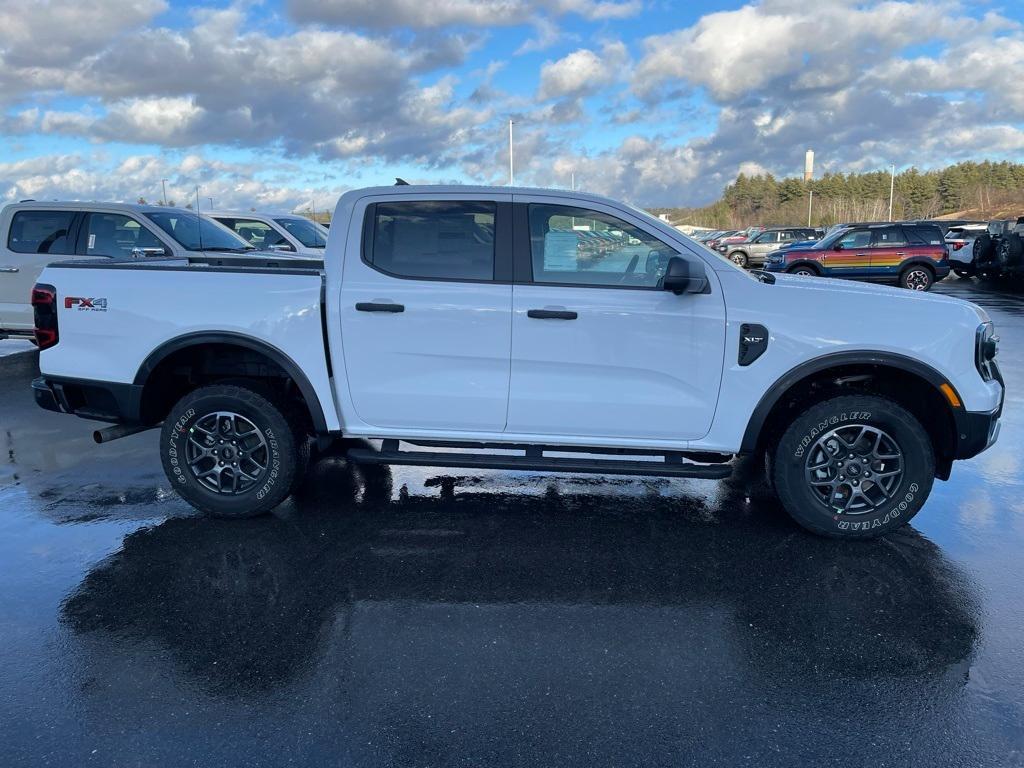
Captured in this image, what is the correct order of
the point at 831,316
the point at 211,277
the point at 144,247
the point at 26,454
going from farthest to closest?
the point at 144,247 < the point at 26,454 < the point at 211,277 < the point at 831,316

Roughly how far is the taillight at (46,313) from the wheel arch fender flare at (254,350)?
2.15ft

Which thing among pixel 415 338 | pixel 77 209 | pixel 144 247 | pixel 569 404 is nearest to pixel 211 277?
pixel 415 338

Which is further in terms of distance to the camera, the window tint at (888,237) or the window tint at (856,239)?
the window tint at (856,239)

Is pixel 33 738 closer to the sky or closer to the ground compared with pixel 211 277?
closer to the ground

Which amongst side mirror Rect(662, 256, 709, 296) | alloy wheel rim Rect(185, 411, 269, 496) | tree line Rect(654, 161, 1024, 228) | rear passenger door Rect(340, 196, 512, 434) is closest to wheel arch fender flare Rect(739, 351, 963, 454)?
side mirror Rect(662, 256, 709, 296)

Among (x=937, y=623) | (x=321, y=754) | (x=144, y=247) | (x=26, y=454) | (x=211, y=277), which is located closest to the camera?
(x=321, y=754)

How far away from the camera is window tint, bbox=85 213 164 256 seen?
9797mm

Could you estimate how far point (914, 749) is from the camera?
275 centimetres

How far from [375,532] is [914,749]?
2.99 m

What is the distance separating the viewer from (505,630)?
3.56 m

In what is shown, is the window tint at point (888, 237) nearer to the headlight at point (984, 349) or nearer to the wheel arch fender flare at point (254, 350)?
the headlight at point (984, 349)

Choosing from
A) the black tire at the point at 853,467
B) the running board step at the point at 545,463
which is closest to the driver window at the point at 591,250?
the running board step at the point at 545,463

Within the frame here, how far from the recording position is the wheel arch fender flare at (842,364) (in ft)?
14.0

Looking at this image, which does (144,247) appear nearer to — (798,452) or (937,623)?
(798,452)
